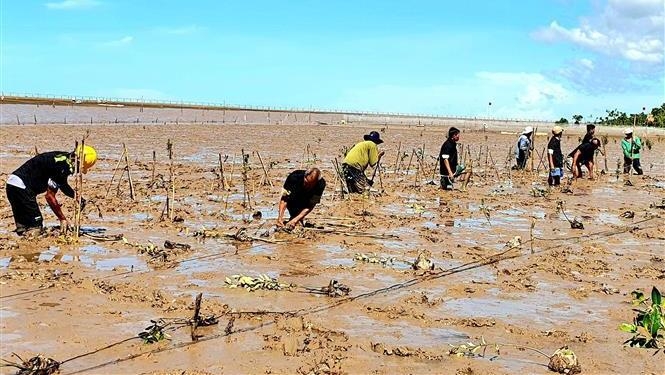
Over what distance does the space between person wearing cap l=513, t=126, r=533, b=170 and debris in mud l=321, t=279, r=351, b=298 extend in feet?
36.0

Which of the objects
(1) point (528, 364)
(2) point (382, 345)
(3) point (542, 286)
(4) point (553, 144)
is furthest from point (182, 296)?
(4) point (553, 144)

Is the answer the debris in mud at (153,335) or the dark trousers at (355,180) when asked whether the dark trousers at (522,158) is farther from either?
the debris in mud at (153,335)

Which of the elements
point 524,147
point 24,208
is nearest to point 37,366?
point 24,208

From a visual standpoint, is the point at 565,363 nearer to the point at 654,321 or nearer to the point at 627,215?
the point at 654,321

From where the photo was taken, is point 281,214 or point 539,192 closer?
point 281,214

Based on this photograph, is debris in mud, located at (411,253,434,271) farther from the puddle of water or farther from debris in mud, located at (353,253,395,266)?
the puddle of water

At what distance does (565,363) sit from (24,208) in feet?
20.3

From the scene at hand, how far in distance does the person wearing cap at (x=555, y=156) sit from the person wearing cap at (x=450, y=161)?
210 centimetres

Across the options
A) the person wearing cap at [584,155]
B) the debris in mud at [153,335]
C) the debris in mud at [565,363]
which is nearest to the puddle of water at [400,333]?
the debris in mud at [565,363]

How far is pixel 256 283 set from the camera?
20.3 ft

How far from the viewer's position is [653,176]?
18.5m

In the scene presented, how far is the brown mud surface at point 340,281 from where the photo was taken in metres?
4.62

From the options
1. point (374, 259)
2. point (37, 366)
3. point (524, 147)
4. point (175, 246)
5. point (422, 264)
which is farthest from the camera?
point (524, 147)

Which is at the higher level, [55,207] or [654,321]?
[654,321]
